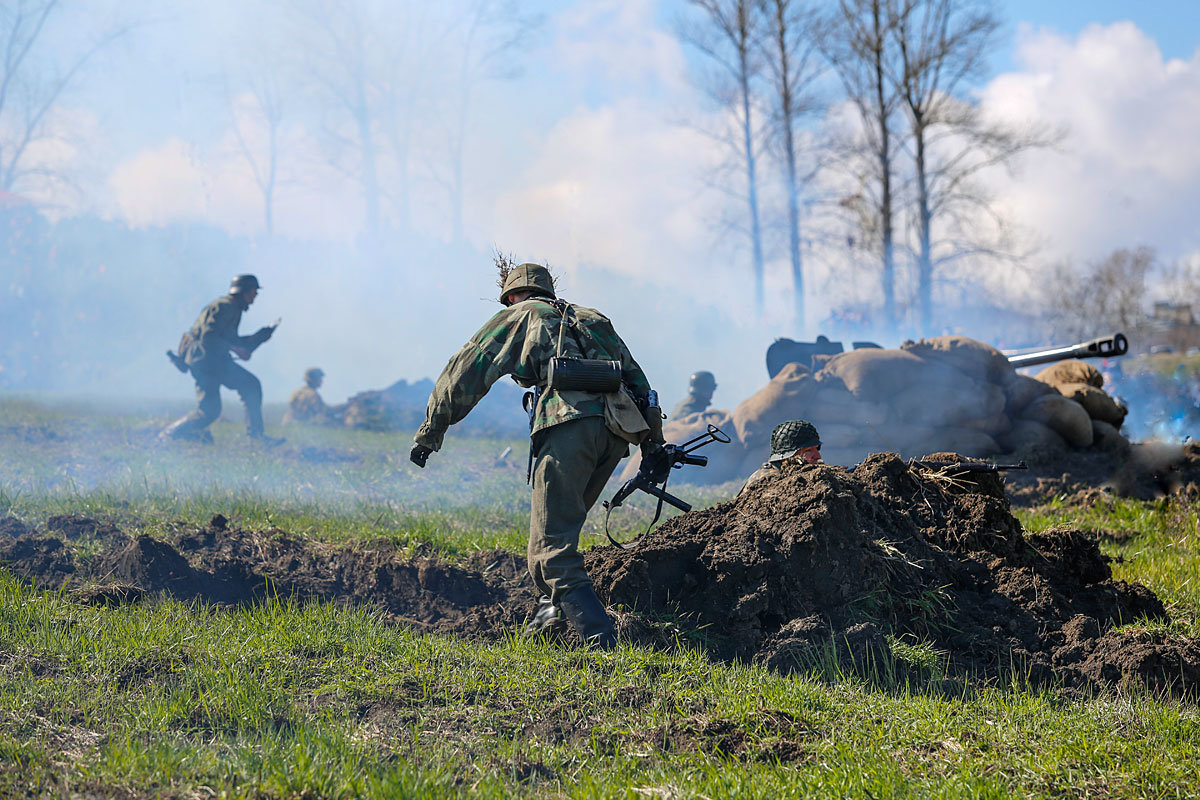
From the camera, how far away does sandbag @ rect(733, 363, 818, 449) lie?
1054 cm

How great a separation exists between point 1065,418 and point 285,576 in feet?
28.5

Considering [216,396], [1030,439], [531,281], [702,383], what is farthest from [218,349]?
[1030,439]

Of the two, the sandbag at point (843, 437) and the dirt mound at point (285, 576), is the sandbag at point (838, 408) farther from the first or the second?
the dirt mound at point (285, 576)

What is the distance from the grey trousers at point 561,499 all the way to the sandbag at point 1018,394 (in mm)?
7682

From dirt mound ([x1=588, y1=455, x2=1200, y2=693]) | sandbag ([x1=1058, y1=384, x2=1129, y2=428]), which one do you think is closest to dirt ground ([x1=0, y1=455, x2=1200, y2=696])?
dirt mound ([x1=588, y1=455, x2=1200, y2=693])

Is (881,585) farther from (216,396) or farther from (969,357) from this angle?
(216,396)

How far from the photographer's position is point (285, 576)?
17.3 feet

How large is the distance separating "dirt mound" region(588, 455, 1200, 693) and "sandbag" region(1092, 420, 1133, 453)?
605cm

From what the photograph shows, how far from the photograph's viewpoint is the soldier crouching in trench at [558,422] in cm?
419

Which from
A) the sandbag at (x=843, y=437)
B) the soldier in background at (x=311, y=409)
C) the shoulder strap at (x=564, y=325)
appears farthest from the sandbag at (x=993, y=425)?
the soldier in background at (x=311, y=409)

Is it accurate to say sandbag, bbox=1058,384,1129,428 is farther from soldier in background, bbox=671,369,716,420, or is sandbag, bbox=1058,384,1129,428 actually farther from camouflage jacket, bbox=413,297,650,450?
camouflage jacket, bbox=413,297,650,450

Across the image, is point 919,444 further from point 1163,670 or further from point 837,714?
point 837,714

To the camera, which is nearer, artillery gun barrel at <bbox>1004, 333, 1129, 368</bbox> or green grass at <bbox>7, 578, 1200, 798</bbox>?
green grass at <bbox>7, 578, 1200, 798</bbox>

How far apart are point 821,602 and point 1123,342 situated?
701 cm
